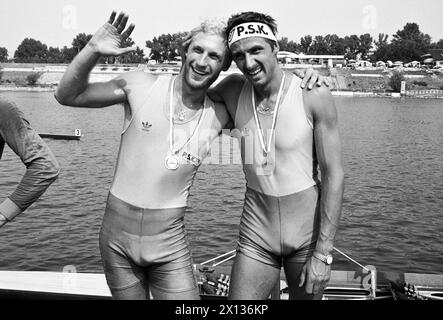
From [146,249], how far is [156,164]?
69cm

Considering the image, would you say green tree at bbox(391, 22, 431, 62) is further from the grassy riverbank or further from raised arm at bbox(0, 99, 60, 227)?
raised arm at bbox(0, 99, 60, 227)

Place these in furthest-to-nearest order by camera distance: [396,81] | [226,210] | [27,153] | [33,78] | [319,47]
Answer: [319,47] < [33,78] < [396,81] < [226,210] < [27,153]

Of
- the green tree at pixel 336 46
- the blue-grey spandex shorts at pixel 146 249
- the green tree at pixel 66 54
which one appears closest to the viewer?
the blue-grey spandex shorts at pixel 146 249

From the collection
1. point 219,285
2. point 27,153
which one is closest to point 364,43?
point 219,285

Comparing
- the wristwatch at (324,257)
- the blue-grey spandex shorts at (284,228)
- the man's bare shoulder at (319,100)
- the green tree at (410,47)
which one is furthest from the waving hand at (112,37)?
the green tree at (410,47)

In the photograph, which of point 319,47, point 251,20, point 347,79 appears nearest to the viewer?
point 251,20

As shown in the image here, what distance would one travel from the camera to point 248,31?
14.3ft

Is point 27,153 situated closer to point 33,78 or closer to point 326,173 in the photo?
point 326,173

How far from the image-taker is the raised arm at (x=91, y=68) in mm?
4156

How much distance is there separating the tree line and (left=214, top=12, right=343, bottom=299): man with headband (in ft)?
454

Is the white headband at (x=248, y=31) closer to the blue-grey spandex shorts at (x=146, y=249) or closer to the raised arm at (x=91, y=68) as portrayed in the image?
the raised arm at (x=91, y=68)

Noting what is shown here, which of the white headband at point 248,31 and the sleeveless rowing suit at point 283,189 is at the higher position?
the white headband at point 248,31

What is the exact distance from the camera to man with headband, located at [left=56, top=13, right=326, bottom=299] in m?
4.34

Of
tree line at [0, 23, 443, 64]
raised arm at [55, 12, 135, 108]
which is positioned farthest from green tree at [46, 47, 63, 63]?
raised arm at [55, 12, 135, 108]
